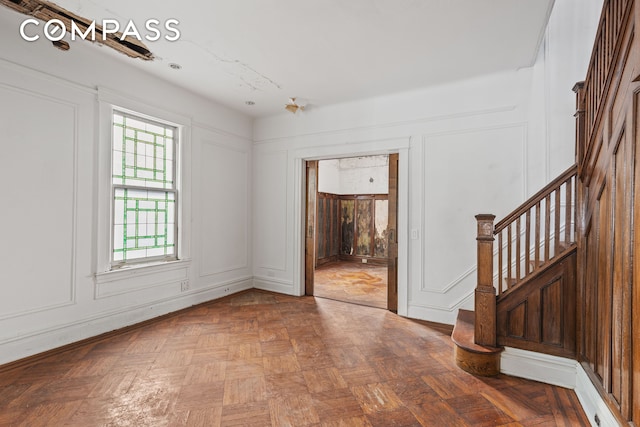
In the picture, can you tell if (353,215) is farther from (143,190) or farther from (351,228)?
(143,190)

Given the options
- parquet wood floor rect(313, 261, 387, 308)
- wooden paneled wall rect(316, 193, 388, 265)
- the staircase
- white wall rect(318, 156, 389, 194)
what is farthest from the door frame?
white wall rect(318, 156, 389, 194)

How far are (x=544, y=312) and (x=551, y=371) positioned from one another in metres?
0.44

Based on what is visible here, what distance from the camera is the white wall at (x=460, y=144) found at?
9.50 ft

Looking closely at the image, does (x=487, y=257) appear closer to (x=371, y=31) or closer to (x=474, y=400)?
(x=474, y=400)

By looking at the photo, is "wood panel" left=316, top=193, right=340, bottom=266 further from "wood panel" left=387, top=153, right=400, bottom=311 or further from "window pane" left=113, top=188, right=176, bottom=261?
"window pane" left=113, top=188, right=176, bottom=261

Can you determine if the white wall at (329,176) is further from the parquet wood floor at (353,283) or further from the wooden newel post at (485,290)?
the wooden newel post at (485,290)

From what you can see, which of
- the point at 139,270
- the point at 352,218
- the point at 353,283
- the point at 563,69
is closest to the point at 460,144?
the point at 563,69

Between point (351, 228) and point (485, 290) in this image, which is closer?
point (485, 290)

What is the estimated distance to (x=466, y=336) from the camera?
2.68 meters

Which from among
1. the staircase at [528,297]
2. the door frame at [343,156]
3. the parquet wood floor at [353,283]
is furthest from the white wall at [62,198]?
the staircase at [528,297]

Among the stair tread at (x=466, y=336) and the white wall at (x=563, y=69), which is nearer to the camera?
the stair tread at (x=466, y=336)

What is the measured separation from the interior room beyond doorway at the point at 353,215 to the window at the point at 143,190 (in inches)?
144

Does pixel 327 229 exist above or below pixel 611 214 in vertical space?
below

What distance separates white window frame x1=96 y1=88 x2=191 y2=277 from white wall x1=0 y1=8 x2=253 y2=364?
0.02 metres
